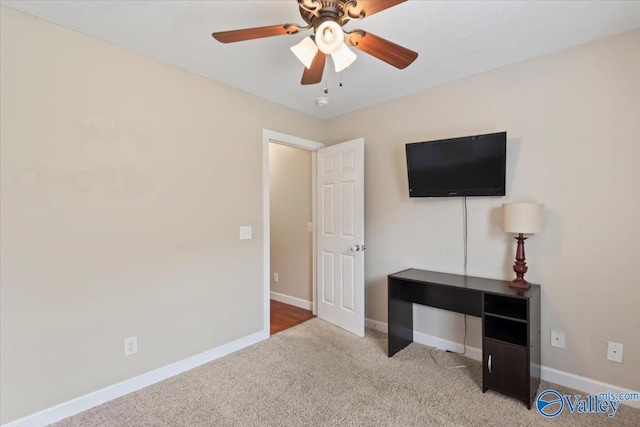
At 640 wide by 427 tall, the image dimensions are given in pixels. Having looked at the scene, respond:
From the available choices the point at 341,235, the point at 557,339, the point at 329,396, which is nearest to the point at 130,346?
the point at 329,396

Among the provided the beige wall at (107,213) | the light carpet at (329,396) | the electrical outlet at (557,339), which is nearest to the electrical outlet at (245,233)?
the beige wall at (107,213)

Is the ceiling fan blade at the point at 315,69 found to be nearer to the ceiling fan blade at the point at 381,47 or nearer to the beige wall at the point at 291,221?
the ceiling fan blade at the point at 381,47

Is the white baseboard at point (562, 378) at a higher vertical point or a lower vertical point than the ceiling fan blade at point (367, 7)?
lower

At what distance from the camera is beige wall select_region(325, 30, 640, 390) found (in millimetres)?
2020

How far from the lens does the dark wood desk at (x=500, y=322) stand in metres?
2.01

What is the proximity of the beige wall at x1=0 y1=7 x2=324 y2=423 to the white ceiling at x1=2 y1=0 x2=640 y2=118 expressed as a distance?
0.18 m

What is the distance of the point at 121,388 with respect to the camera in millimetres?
2143

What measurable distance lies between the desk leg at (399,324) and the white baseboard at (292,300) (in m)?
1.35

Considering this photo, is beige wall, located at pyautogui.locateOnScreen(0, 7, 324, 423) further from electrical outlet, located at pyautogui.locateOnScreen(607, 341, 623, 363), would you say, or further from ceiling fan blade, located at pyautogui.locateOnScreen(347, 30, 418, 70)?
electrical outlet, located at pyautogui.locateOnScreen(607, 341, 623, 363)

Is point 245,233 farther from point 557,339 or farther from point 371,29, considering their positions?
point 557,339

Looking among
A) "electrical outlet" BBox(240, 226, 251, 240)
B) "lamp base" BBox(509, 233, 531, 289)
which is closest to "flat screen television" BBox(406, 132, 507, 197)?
"lamp base" BBox(509, 233, 531, 289)

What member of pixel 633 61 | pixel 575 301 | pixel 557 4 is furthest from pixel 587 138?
pixel 575 301

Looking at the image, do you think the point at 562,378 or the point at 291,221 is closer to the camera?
the point at 562,378

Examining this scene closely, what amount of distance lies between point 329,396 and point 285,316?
66.0 inches
